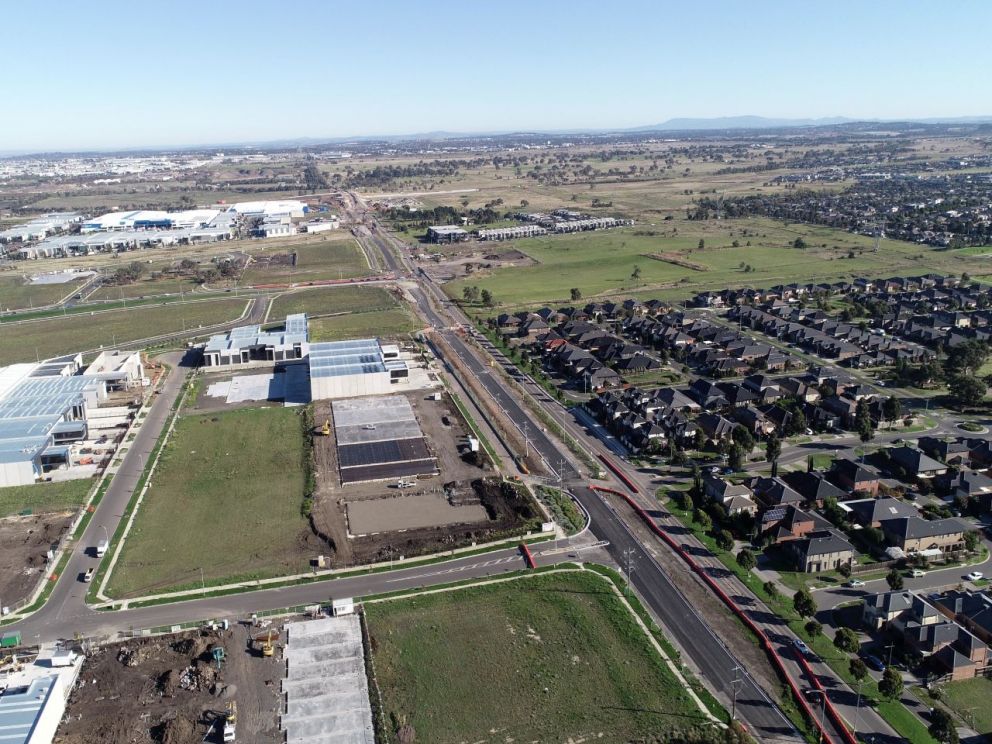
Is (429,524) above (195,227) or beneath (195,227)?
beneath

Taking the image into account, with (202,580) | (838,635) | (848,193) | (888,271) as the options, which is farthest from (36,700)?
(848,193)

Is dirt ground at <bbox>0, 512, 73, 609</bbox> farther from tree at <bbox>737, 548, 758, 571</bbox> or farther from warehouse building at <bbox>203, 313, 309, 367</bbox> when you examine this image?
tree at <bbox>737, 548, 758, 571</bbox>

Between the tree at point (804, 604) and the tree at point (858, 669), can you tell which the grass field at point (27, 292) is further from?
the tree at point (858, 669)

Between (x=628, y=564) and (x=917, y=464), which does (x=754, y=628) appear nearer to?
(x=628, y=564)

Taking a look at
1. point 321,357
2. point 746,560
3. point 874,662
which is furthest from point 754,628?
point 321,357

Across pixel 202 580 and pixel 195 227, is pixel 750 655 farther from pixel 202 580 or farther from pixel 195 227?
pixel 195 227

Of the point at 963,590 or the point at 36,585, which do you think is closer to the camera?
the point at 963,590

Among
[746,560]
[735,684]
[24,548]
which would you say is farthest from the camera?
[24,548]
